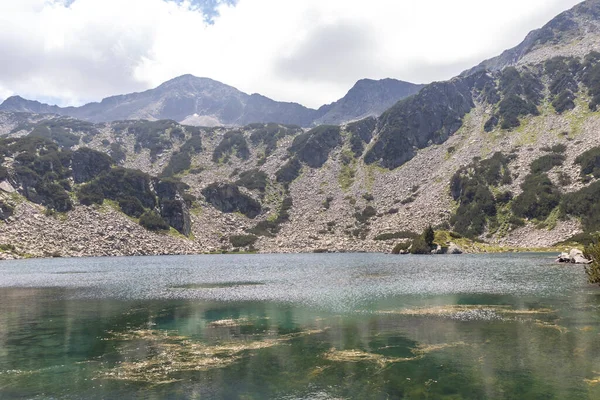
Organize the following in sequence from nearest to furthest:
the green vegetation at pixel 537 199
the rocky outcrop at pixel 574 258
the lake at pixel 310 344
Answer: the lake at pixel 310 344 < the rocky outcrop at pixel 574 258 < the green vegetation at pixel 537 199

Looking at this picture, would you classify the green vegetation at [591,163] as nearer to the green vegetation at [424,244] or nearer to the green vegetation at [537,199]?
the green vegetation at [537,199]

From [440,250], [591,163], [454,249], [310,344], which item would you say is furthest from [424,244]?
[310,344]

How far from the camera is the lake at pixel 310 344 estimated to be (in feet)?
75.3

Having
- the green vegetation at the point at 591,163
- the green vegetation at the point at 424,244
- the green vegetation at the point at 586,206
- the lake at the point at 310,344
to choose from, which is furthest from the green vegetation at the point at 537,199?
the lake at the point at 310,344

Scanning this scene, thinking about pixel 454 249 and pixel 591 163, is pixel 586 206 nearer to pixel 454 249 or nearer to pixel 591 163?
pixel 591 163

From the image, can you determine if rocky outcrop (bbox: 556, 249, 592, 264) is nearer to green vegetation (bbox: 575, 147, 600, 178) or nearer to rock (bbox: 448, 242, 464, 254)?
rock (bbox: 448, 242, 464, 254)

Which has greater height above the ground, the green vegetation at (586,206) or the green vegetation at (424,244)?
the green vegetation at (586,206)

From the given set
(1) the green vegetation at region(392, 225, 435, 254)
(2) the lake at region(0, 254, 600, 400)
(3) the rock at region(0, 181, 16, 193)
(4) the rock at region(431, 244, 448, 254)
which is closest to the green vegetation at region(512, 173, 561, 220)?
(4) the rock at region(431, 244, 448, 254)

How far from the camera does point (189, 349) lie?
3209cm

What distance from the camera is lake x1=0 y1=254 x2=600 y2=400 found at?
75.3 feet

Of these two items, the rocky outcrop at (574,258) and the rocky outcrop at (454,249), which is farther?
the rocky outcrop at (454,249)

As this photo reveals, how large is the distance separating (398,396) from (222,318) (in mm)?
27413

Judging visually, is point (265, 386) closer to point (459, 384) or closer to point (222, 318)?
point (459, 384)

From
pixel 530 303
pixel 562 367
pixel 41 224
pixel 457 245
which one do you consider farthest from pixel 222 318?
pixel 41 224
